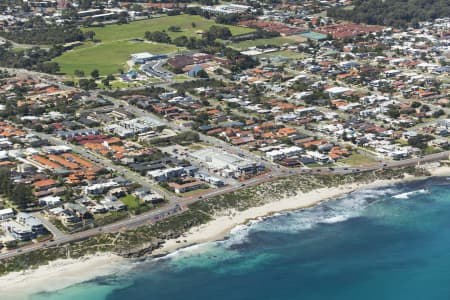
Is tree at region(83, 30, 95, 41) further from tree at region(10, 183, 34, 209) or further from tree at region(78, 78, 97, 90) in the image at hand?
tree at region(10, 183, 34, 209)

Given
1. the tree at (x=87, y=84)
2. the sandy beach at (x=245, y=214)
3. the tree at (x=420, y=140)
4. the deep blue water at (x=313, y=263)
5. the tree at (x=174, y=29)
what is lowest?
the deep blue water at (x=313, y=263)

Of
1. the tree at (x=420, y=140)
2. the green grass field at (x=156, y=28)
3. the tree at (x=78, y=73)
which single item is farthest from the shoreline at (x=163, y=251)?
the green grass field at (x=156, y=28)

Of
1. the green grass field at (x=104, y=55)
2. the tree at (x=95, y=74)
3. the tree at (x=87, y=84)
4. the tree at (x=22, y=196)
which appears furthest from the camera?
the green grass field at (x=104, y=55)

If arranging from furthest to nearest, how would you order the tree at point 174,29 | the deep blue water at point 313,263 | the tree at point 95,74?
the tree at point 174,29 < the tree at point 95,74 < the deep blue water at point 313,263

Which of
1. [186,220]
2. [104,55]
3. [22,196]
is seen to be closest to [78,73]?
[104,55]

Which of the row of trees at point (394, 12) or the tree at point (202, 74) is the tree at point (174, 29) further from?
the tree at point (202, 74)

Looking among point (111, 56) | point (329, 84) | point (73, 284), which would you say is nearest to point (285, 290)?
point (73, 284)

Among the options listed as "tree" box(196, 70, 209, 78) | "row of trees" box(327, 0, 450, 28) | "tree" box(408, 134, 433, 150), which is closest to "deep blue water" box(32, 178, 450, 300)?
"tree" box(408, 134, 433, 150)

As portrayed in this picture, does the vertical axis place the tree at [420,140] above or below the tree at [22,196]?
above

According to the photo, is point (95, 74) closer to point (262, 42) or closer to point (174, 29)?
point (174, 29)
